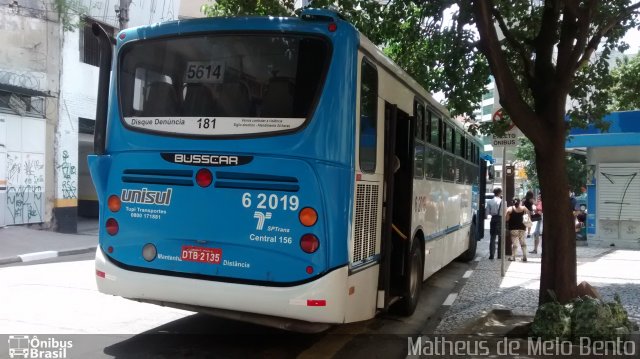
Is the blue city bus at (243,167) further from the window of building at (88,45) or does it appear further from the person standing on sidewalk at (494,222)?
the window of building at (88,45)

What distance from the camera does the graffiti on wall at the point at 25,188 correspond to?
15086mm

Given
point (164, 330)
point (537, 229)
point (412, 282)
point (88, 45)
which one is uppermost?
point (88, 45)

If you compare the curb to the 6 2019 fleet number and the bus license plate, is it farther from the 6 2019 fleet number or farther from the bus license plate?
the 6 2019 fleet number

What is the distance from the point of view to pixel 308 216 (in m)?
4.81

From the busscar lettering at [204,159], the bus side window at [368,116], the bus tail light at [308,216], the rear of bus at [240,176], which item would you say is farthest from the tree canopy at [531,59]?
the busscar lettering at [204,159]

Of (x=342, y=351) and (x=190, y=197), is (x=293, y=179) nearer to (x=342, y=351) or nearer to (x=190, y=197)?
(x=190, y=197)

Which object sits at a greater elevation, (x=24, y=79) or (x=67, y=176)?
(x=24, y=79)

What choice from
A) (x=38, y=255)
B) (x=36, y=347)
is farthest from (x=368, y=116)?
(x=38, y=255)

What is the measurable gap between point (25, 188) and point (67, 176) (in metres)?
1.51

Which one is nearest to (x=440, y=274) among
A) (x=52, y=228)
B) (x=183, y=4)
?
(x=52, y=228)

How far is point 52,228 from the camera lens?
1650cm

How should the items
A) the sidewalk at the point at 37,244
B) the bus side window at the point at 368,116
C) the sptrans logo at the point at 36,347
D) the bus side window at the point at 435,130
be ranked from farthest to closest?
the sidewalk at the point at 37,244, the bus side window at the point at 435,130, the bus side window at the point at 368,116, the sptrans logo at the point at 36,347

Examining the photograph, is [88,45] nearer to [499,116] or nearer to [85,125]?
[85,125]

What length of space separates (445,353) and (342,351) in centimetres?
111
